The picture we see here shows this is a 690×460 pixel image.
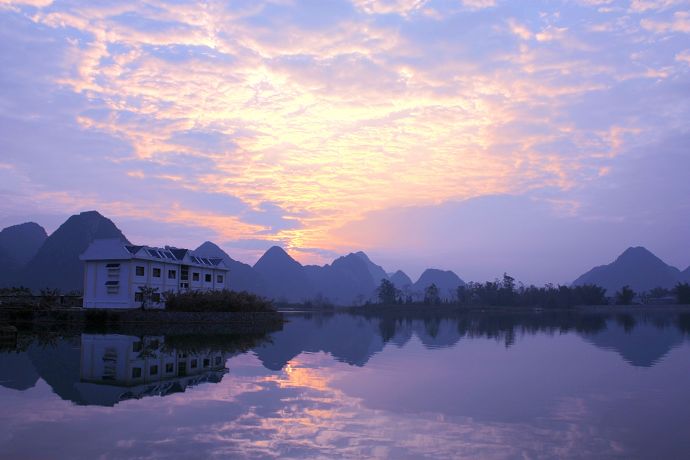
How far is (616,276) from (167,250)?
607ft

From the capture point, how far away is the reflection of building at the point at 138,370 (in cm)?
1447

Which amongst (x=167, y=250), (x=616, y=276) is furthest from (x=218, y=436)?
(x=616, y=276)

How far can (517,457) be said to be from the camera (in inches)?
352

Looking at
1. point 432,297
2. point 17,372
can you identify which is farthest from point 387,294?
point 17,372

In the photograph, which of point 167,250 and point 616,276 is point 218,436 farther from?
point 616,276

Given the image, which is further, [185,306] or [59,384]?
[185,306]

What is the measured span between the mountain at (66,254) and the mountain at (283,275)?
57.7 m

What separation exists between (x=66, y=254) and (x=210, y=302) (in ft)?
249

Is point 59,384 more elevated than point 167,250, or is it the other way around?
point 167,250

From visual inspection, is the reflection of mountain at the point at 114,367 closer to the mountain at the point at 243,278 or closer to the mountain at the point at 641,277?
the mountain at the point at 243,278

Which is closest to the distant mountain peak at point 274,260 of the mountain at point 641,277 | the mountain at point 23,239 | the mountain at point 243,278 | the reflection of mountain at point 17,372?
the mountain at point 243,278

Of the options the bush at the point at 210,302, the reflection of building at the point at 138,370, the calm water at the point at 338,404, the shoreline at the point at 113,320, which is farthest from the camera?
the bush at the point at 210,302

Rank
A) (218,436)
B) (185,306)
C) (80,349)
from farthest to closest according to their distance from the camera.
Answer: (185,306)
(80,349)
(218,436)

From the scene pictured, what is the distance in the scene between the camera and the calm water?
30.9ft
